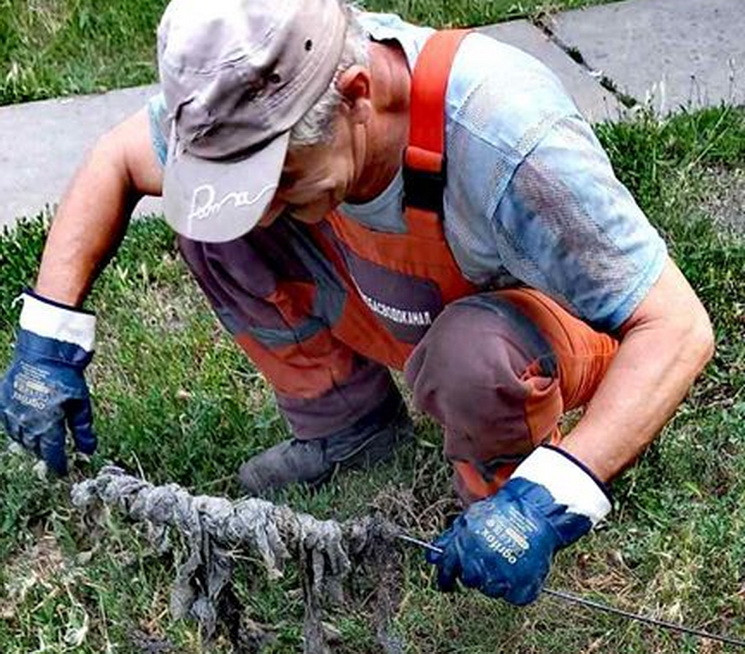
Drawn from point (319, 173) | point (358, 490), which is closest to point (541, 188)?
point (319, 173)

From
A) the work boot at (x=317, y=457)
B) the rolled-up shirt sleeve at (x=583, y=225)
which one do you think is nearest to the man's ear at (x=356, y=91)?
the rolled-up shirt sleeve at (x=583, y=225)

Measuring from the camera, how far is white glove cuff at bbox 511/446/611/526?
2.29 metres

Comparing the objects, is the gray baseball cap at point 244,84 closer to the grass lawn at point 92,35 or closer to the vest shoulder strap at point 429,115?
the vest shoulder strap at point 429,115

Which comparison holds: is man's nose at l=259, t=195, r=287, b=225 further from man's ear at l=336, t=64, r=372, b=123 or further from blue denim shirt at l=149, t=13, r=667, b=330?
blue denim shirt at l=149, t=13, r=667, b=330

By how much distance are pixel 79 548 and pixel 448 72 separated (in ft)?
4.25

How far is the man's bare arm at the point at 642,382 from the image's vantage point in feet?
7.65

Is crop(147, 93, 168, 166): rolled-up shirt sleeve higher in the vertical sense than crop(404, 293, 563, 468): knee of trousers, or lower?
higher

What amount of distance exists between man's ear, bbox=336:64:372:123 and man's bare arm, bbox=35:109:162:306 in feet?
2.05

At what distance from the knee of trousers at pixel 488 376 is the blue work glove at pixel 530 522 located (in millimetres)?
344

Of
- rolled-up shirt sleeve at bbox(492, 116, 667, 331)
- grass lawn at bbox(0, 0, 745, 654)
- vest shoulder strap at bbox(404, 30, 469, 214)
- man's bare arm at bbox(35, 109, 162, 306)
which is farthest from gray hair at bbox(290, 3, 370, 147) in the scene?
grass lawn at bbox(0, 0, 745, 654)

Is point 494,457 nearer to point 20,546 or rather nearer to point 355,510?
point 355,510

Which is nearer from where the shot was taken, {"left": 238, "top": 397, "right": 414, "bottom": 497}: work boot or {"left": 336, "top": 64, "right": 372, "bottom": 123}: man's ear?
{"left": 336, "top": 64, "right": 372, "bottom": 123}: man's ear

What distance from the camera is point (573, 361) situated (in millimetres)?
2791

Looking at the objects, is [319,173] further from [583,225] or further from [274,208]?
[583,225]
